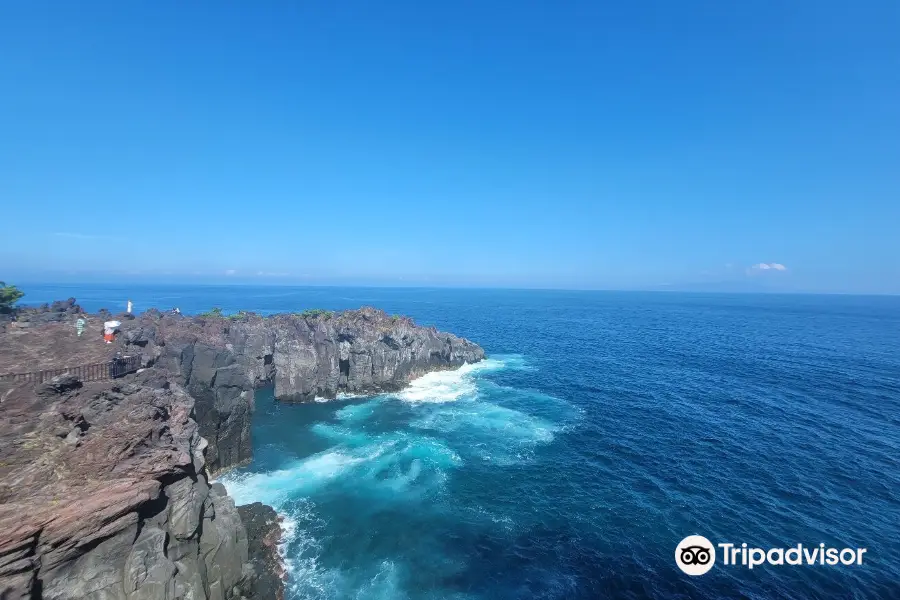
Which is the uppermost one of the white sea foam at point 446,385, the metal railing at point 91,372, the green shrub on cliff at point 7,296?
the green shrub on cliff at point 7,296

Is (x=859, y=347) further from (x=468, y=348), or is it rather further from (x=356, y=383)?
(x=356, y=383)

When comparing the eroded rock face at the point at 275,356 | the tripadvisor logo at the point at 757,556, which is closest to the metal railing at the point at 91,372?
the eroded rock face at the point at 275,356

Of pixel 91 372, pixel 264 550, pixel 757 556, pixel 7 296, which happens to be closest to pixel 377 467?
pixel 264 550

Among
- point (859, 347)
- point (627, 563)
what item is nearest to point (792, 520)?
point (627, 563)

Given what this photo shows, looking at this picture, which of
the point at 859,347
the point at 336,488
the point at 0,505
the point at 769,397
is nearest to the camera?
the point at 0,505

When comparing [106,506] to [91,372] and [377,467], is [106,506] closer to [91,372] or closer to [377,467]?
[91,372]

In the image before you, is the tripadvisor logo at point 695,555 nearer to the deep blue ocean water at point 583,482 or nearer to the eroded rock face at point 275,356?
the deep blue ocean water at point 583,482
